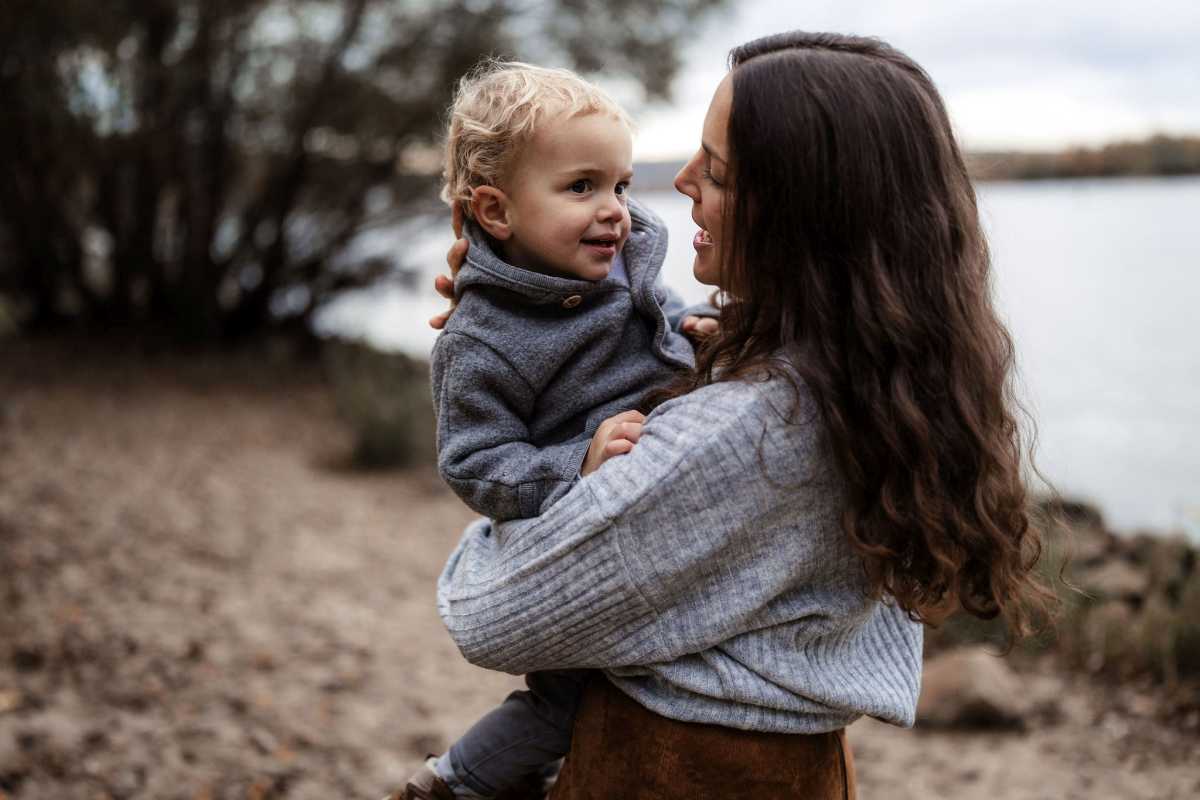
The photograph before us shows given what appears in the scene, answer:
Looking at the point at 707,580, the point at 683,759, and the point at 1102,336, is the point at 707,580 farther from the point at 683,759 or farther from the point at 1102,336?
the point at 1102,336

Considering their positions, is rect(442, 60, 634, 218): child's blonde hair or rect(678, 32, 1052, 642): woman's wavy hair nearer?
rect(678, 32, 1052, 642): woman's wavy hair

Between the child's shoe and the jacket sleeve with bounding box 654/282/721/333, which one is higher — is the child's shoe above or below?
below

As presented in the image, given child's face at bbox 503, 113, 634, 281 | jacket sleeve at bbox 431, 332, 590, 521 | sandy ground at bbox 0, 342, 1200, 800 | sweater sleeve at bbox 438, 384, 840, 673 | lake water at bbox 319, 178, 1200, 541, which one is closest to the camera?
sweater sleeve at bbox 438, 384, 840, 673

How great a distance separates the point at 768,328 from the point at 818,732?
529 mm

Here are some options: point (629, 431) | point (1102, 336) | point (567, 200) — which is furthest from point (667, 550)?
point (1102, 336)

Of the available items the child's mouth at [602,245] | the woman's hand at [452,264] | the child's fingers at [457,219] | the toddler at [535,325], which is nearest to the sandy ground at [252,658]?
the toddler at [535,325]

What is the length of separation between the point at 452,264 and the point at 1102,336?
29.9 ft

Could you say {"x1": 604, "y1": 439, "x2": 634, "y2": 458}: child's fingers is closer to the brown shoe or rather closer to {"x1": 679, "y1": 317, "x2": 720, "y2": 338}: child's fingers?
{"x1": 679, "y1": 317, "x2": 720, "y2": 338}: child's fingers

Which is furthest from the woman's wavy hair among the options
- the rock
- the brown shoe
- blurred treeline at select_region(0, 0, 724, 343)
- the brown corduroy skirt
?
blurred treeline at select_region(0, 0, 724, 343)

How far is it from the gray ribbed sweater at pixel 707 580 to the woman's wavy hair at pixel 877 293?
56 millimetres

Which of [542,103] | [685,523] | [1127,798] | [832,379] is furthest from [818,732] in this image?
[1127,798]

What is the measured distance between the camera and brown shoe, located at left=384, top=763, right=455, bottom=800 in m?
1.74

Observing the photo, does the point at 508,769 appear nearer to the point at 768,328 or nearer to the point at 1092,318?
the point at 768,328

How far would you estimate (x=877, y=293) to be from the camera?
1.29m
